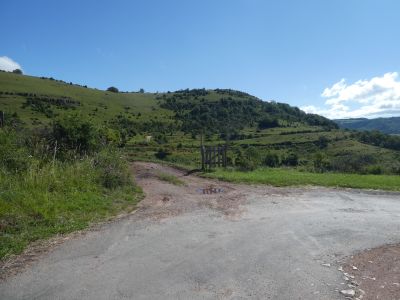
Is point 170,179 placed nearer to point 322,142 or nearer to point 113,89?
point 322,142

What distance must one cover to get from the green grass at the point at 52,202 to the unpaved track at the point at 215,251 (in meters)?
0.74

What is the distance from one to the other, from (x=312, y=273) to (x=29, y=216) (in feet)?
22.1

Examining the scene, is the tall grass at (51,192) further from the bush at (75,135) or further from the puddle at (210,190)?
the puddle at (210,190)

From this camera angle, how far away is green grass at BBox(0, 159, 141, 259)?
8.76 meters

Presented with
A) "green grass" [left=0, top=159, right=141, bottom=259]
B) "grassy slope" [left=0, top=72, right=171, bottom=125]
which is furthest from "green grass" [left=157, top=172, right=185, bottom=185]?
"grassy slope" [left=0, top=72, right=171, bottom=125]

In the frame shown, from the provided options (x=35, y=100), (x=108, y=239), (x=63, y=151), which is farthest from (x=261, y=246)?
(x=35, y=100)

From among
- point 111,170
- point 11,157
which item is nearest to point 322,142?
point 111,170

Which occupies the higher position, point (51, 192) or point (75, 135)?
point (75, 135)

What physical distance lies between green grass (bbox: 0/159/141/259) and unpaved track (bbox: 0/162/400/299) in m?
0.74

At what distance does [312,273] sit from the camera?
674cm

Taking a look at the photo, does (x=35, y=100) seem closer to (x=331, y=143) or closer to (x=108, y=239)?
(x=331, y=143)

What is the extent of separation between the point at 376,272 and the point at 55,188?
8.99m

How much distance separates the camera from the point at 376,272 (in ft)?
22.6

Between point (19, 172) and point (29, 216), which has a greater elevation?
point (19, 172)
